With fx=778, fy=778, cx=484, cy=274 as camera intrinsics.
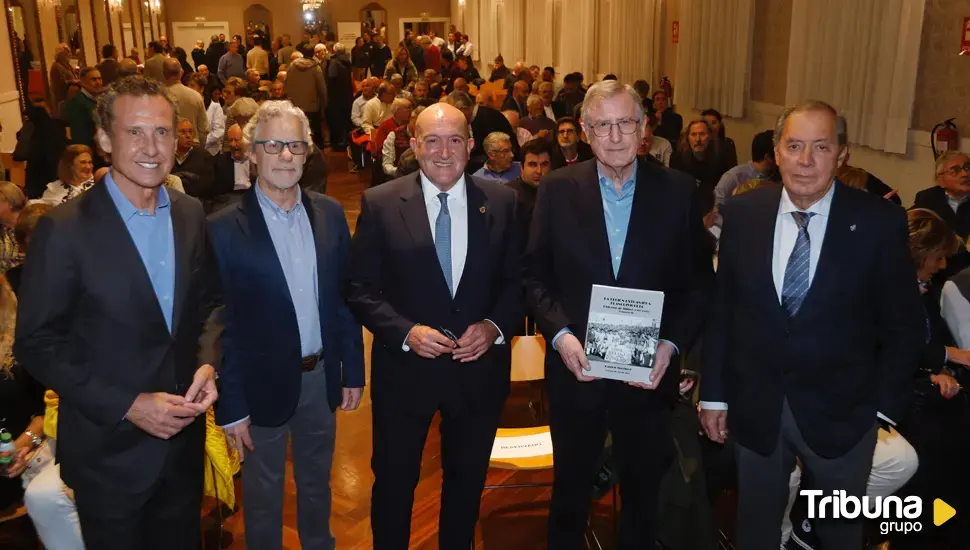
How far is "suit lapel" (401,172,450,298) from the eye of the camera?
2.60 meters

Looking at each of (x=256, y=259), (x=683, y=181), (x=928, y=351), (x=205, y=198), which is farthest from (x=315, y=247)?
(x=205, y=198)

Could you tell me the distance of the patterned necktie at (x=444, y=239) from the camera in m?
2.64

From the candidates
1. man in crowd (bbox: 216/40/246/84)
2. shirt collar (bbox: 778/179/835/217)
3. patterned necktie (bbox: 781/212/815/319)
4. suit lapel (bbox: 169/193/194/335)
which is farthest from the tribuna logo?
man in crowd (bbox: 216/40/246/84)

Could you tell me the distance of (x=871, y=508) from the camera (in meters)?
3.18

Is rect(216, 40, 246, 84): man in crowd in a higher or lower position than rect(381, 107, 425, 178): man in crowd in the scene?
higher

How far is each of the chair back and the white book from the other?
1291 millimetres

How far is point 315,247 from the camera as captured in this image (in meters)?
2.62

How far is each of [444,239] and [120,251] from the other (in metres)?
1.02

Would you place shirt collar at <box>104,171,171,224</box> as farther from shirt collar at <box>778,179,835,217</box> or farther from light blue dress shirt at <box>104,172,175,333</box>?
shirt collar at <box>778,179,835,217</box>

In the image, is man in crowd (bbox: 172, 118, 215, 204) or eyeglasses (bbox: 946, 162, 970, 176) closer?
eyeglasses (bbox: 946, 162, 970, 176)

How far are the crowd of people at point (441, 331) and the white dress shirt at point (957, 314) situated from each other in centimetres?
68

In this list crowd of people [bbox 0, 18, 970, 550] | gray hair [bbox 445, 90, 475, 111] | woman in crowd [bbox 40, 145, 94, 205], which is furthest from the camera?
gray hair [bbox 445, 90, 475, 111]

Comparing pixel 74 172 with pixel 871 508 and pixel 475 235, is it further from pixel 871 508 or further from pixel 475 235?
pixel 871 508

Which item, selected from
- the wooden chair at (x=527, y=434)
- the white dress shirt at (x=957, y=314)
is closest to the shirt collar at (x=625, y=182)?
the wooden chair at (x=527, y=434)
